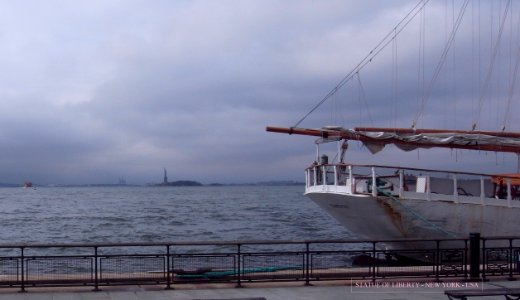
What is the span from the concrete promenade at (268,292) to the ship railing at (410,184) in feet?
35.2

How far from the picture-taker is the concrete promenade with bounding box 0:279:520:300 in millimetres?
12570

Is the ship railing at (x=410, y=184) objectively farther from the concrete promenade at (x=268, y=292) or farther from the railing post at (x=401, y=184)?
the concrete promenade at (x=268, y=292)

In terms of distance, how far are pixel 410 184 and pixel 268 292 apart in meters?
15.8

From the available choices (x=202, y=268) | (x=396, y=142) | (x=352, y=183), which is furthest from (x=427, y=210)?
(x=202, y=268)

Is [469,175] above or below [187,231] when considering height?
above

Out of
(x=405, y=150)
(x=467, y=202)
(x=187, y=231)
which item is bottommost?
(x=187, y=231)

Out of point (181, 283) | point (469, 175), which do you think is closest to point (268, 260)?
point (181, 283)

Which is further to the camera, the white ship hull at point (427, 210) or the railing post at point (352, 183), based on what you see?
the railing post at point (352, 183)

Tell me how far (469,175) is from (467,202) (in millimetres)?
1207

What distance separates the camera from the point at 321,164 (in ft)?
93.9

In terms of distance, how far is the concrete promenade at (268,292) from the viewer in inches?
495

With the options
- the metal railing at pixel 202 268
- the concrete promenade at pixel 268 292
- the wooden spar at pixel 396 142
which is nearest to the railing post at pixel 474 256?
the metal railing at pixel 202 268

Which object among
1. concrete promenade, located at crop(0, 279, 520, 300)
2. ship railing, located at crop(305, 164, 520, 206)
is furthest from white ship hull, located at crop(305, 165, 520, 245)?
concrete promenade, located at crop(0, 279, 520, 300)

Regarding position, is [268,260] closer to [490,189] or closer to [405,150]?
[405,150]
